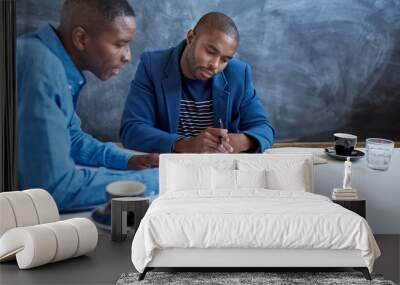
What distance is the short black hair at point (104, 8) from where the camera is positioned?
741 centimetres

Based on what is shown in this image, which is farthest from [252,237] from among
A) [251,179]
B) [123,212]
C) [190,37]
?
[190,37]

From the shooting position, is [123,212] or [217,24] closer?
[123,212]

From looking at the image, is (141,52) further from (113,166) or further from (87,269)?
(87,269)

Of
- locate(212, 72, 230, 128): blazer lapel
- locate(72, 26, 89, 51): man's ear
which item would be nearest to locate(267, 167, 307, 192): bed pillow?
locate(212, 72, 230, 128): blazer lapel

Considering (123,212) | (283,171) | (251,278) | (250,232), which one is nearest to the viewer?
(250,232)

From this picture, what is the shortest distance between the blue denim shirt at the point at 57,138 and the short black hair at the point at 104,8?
10.8 inches

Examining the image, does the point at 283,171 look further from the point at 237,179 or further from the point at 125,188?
the point at 125,188

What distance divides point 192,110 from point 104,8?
1.44m

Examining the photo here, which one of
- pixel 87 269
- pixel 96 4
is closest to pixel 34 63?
pixel 96 4

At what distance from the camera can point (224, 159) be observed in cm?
723

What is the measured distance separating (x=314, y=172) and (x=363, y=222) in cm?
222

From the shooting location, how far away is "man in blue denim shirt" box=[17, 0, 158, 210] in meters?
7.40

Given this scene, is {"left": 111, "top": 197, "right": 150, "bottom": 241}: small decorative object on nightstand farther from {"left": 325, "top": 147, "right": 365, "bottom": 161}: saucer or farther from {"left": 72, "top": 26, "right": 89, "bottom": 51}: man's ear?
{"left": 325, "top": 147, "right": 365, "bottom": 161}: saucer

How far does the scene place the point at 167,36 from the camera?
24.5ft
